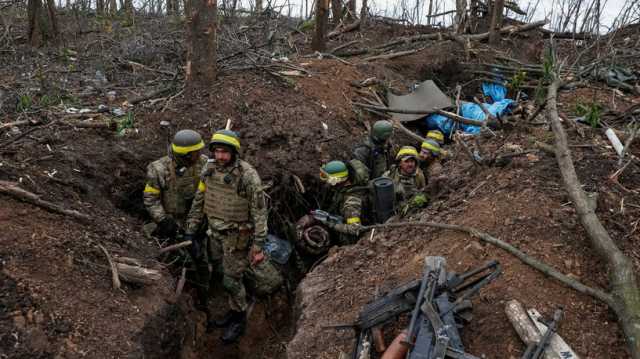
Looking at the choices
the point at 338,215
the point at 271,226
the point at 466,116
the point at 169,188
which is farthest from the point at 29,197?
the point at 466,116

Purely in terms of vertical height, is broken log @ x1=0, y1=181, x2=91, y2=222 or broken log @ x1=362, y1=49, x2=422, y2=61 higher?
broken log @ x1=362, y1=49, x2=422, y2=61

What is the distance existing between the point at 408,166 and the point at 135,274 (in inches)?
141

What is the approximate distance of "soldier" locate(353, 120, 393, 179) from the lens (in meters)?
6.77

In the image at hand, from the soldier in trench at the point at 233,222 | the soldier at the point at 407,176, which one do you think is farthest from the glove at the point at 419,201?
the soldier in trench at the point at 233,222

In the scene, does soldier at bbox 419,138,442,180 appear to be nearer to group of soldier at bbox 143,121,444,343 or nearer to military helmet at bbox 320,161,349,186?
group of soldier at bbox 143,121,444,343

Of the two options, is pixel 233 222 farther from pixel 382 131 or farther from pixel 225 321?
pixel 382 131

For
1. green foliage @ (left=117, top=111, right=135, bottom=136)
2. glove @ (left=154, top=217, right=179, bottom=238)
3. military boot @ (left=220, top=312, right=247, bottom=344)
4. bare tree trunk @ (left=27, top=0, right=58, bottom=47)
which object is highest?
bare tree trunk @ (left=27, top=0, right=58, bottom=47)

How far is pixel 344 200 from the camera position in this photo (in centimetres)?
598

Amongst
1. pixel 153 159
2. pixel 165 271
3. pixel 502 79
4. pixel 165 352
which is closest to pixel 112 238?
pixel 165 271

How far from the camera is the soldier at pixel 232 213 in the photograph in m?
5.00

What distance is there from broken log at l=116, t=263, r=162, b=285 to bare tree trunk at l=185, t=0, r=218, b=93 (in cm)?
350

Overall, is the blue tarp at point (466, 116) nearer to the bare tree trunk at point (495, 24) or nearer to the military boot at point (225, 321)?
the bare tree trunk at point (495, 24)

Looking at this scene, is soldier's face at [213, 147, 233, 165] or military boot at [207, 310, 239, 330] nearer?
soldier's face at [213, 147, 233, 165]

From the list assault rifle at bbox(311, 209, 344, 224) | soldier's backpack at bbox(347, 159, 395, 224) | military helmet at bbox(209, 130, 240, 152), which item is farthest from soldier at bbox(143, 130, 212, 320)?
soldier's backpack at bbox(347, 159, 395, 224)
